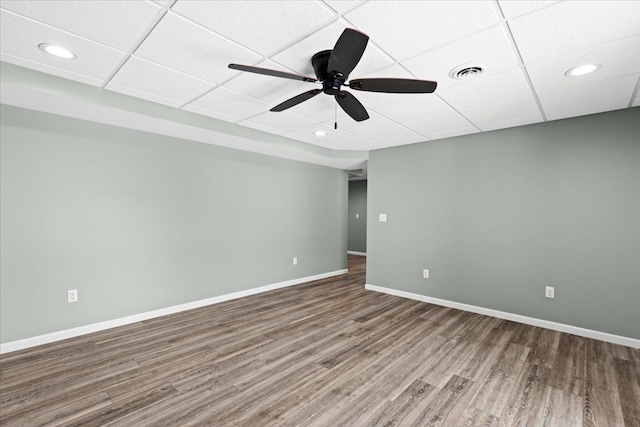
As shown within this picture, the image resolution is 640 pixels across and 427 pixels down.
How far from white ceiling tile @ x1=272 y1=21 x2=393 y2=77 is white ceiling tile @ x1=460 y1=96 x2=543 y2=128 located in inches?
59.9

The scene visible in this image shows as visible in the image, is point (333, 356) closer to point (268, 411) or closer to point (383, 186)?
point (268, 411)

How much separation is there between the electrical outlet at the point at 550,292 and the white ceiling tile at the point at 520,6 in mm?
3183

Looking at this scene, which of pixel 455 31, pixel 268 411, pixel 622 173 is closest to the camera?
pixel 455 31

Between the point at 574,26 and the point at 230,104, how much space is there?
2854mm

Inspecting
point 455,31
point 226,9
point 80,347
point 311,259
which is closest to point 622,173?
point 455,31

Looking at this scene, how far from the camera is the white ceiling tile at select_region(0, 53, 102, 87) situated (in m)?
2.20

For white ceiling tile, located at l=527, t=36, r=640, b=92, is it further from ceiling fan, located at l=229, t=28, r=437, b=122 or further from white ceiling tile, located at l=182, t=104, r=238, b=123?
white ceiling tile, located at l=182, t=104, r=238, b=123

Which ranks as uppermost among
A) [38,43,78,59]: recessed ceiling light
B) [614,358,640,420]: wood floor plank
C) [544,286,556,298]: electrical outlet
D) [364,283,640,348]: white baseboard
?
[38,43,78,59]: recessed ceiling light

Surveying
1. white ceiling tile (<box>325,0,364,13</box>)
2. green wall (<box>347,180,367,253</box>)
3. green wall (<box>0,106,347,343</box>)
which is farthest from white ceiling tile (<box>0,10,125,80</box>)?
green wall (<box>347,180,367,253</box>)

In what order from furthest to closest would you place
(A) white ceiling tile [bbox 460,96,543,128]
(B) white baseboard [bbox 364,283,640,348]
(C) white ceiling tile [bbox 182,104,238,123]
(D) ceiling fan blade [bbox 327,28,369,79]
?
(C) white ceiling tile [bbox 182,104,238,123] < (B) white baseboard [bbox 364,283,640,348] < (A) white ceiling tile [bbox 460,96,543,128] < (D) ceiling fan blade [bbox 327,28,369,79]

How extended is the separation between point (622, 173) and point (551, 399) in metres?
2.56

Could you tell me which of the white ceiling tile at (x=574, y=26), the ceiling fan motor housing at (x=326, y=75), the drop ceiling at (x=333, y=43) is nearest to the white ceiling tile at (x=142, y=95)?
the drop ceiling at (x=333, y=43)

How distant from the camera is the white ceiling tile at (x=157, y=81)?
2308 millimetres

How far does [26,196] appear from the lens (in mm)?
2824
